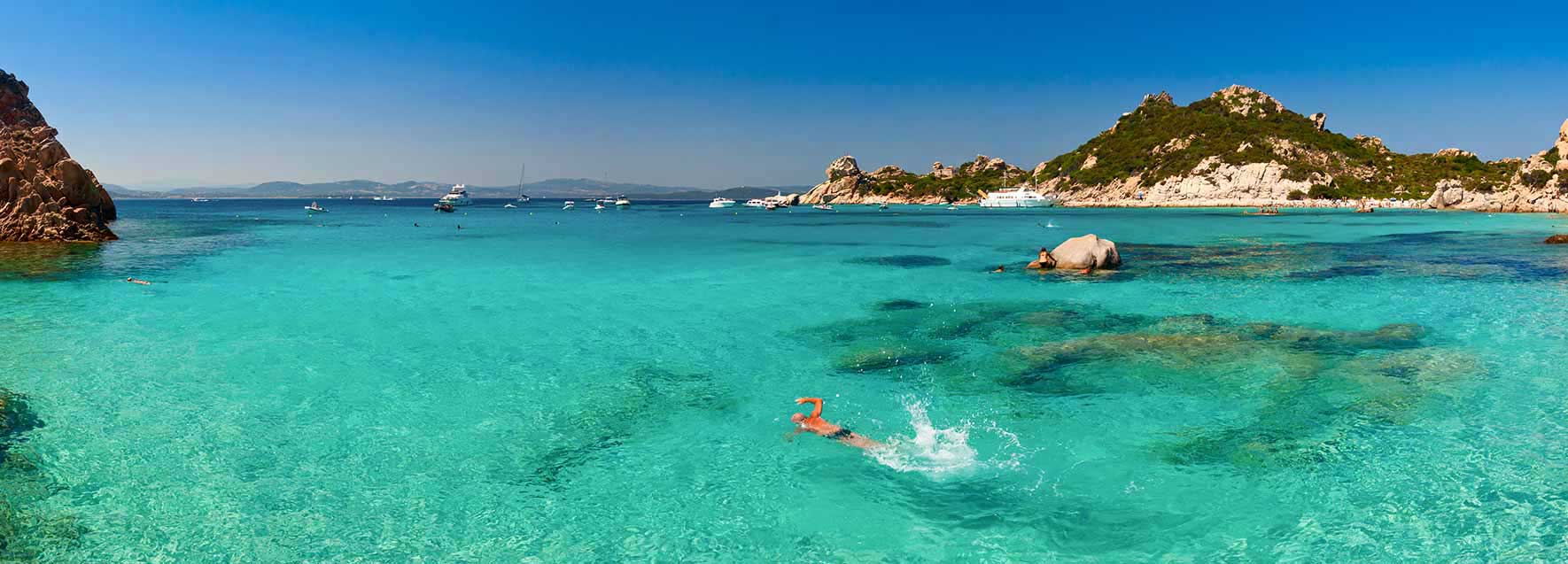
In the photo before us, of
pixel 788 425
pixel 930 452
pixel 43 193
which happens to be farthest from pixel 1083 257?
pixel 43 193

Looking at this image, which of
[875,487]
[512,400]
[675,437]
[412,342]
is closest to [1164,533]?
[875,487]

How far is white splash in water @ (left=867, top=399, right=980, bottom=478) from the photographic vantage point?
44.5 ft

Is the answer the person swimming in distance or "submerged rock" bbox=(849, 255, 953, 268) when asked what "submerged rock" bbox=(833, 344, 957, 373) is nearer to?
the person swimming in distance

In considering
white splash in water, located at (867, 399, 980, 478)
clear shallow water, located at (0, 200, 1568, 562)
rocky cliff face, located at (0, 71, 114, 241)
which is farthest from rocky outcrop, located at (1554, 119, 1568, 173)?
rocky cliff face, located at (0, 71, 114, 241)

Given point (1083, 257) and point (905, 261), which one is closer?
point (1083, 257)

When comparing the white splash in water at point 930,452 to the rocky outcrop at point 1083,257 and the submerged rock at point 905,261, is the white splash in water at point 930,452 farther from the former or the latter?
the submerged rock at point 905,261

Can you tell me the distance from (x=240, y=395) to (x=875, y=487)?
15.7 metres

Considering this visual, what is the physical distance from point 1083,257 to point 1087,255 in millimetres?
293

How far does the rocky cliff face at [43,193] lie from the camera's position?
60375 mm

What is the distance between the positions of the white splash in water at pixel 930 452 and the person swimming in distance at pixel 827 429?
352 mm

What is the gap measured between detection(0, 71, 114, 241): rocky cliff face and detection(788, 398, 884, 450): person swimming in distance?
7590 cm

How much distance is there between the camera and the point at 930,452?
1442 cm

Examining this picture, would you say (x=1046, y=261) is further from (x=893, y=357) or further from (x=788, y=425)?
(x=788, y=425)

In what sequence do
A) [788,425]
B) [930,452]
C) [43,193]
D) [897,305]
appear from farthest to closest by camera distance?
[43,193] → [897,305] → [788,425] → [930,452]
